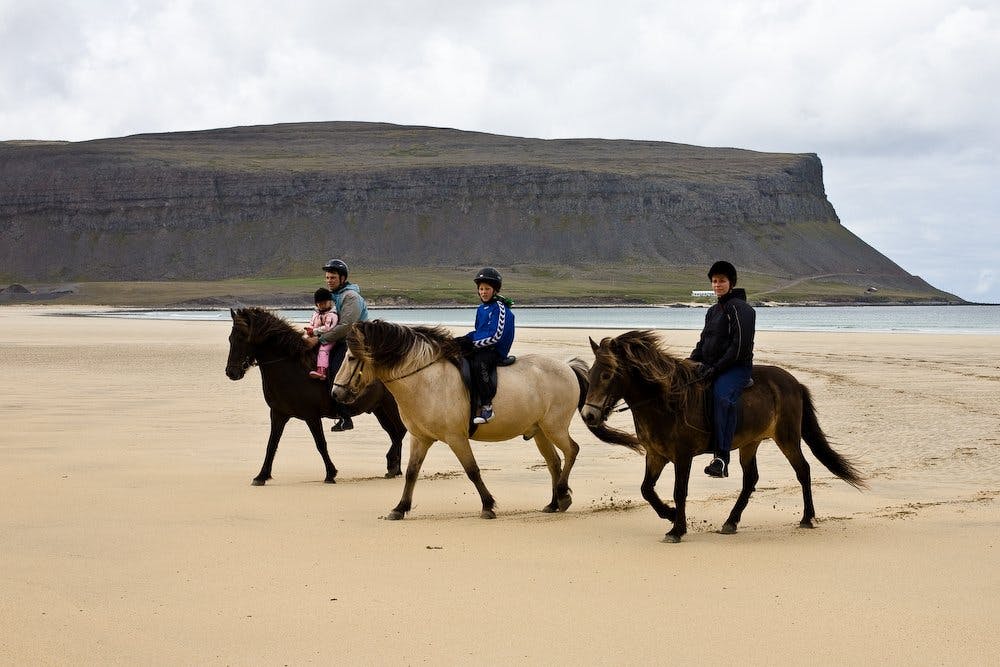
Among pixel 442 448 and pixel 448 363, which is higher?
pixel 448 363

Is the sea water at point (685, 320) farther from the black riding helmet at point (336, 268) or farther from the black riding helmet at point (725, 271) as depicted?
the black riding helmet at point (725, 271)

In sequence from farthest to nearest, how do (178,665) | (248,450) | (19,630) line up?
A: 1. (248,450)
2. (19,630)
3. (178,665)

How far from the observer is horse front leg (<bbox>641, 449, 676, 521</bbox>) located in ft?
28.2

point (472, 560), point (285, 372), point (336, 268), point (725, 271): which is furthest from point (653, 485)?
point (336, 268)

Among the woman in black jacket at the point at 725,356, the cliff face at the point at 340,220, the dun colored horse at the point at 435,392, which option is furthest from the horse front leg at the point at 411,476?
the cliff face at the point at 340,220

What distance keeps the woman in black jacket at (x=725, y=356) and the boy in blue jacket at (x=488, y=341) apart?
184 cm

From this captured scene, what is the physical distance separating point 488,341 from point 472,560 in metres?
2.64

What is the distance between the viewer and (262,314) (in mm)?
12320

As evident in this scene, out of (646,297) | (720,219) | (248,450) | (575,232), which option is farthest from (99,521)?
(720,219)

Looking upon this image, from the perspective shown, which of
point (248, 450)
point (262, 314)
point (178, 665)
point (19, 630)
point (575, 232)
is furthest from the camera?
point (575, 232)

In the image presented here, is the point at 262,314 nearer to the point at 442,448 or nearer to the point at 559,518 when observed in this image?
the point at 442,448

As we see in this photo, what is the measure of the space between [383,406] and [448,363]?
273 centimetres

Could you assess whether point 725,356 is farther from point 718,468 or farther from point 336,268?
point 336,268

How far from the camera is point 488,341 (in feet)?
32.3
